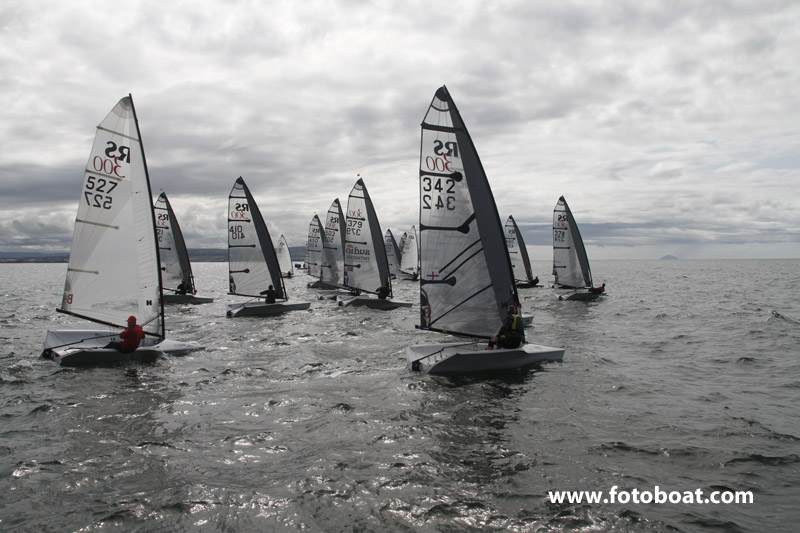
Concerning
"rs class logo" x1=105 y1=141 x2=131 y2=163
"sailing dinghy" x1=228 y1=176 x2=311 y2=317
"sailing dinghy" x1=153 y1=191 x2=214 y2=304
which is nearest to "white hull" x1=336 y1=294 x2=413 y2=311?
"sailing dinghy" x1=228 y1=176 x2=311 y2=317

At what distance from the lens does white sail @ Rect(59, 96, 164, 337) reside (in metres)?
11.7

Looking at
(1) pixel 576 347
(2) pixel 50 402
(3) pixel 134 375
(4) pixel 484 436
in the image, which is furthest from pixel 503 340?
(2) pixel 50 402

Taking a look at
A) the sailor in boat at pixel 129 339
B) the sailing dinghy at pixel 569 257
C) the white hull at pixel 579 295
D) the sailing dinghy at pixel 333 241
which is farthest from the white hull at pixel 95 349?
the sailing dinghy at pixel 569 257

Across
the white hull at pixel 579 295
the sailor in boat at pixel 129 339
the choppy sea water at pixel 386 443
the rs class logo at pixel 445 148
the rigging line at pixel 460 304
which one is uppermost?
the rs class logo at pixel 445 148

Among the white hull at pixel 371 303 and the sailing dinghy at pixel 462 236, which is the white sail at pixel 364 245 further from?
the sailing dinghy at pixel 462 236

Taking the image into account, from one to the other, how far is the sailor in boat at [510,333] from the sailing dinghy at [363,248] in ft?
46.3

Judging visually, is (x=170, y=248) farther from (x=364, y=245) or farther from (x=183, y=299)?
(x=364, y=245)

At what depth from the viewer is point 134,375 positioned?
35.2ft

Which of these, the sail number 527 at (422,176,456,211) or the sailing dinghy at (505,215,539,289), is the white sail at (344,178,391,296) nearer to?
the sail number 527 at (422,176,456,211)

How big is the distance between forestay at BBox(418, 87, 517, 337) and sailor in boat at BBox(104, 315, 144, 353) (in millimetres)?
6813

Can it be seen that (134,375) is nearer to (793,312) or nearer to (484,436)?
(484,436)

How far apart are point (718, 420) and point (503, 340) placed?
13.6 feet

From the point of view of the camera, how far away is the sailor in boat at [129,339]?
1115 cm

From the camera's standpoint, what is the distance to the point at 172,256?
2683cm
